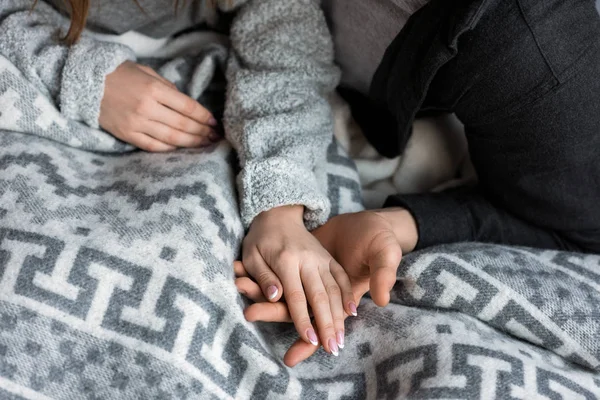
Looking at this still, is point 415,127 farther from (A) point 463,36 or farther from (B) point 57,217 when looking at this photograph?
(B) point 57,217

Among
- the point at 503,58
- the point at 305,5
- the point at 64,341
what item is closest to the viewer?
the point at 64,341

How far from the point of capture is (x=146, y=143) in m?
0.70

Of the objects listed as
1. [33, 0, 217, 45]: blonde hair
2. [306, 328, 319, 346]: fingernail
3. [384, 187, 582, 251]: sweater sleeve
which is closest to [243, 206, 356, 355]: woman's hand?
[306, 328, 319, 346]: fingernail

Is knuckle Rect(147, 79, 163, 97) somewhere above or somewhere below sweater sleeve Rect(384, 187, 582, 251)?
above

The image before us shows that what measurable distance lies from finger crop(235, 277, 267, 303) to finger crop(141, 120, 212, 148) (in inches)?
7.9

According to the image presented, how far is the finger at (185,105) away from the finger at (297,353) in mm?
296

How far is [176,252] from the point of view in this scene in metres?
0.55

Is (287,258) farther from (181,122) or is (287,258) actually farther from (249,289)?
(181,122)

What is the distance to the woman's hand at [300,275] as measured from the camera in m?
0.56

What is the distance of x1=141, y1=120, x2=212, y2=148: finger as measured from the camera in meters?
0.70

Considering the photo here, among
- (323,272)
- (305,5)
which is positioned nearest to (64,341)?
(323,272)

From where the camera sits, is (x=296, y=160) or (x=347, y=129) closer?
(x=296, y=160)

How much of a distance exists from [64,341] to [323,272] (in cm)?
23

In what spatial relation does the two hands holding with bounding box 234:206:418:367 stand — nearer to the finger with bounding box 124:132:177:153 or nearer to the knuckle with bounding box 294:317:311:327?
the knuckle with bounding box 294:317:311:327
